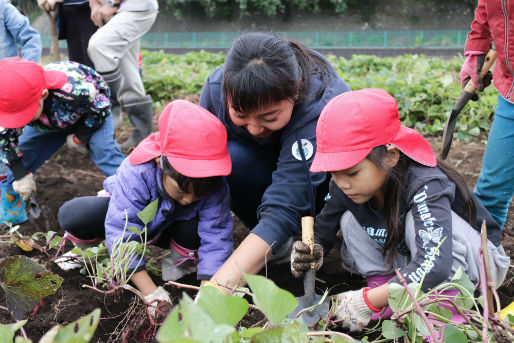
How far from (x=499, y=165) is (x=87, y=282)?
1724 millimetres

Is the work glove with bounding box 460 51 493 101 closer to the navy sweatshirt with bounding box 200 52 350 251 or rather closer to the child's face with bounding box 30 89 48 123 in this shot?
the navy sweatshirt with bounding box 200 52 350 251

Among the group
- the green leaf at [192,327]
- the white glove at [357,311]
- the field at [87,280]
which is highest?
the green leaf at [192,327]

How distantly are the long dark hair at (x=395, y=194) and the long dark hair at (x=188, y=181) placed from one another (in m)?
0.60

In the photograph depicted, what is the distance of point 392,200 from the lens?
1.74m

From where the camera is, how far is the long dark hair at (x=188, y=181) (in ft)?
6.07

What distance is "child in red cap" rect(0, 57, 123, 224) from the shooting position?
2334 mm

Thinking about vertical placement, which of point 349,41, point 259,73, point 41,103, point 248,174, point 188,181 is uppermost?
point 259,73

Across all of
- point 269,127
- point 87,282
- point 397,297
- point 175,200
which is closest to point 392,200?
point 269,127

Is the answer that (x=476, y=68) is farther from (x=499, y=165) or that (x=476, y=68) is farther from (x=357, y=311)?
(x=357, y=311)

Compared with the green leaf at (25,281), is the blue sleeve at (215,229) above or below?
below

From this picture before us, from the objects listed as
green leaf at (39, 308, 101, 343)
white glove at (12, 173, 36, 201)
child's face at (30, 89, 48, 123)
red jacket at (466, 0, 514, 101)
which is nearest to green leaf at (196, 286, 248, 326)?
green leaf at (39, 308, 101, 343)

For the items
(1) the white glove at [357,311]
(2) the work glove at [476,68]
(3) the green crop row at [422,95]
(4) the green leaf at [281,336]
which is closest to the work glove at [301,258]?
(1) the white glove at [357,311]

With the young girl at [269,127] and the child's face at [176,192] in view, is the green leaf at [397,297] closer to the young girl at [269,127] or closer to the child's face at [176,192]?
the young girl at [269,127]

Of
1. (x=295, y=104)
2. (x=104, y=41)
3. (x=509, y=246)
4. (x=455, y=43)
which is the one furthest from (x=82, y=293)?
(x=455, y=43)
